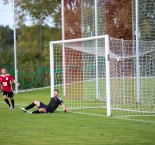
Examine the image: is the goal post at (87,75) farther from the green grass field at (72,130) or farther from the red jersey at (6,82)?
the green grass field at (72,130)

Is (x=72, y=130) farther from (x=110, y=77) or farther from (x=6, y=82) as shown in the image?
(x=6, y=82)

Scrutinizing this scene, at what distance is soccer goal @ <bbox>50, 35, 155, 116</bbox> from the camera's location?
18.8m

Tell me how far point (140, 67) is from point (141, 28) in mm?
2556

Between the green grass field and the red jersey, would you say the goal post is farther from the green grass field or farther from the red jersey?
the green grass field

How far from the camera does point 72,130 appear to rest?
506 inches

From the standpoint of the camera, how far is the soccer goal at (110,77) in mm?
18781

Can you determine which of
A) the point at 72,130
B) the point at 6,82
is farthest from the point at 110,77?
the point at 72,130

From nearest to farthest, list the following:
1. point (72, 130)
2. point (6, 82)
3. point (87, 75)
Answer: point (72, 130) < point (6, 82) < point (87, 75)

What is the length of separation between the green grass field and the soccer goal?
5.85 feet

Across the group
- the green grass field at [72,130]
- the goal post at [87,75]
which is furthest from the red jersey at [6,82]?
the goal post at [87,75]

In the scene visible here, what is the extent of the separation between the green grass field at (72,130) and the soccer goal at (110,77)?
70.2 inches

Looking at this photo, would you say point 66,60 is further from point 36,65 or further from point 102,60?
point 36,65

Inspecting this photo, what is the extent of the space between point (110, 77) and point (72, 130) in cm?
532

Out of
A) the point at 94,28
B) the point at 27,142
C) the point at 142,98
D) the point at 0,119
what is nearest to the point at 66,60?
the point at 94,28
